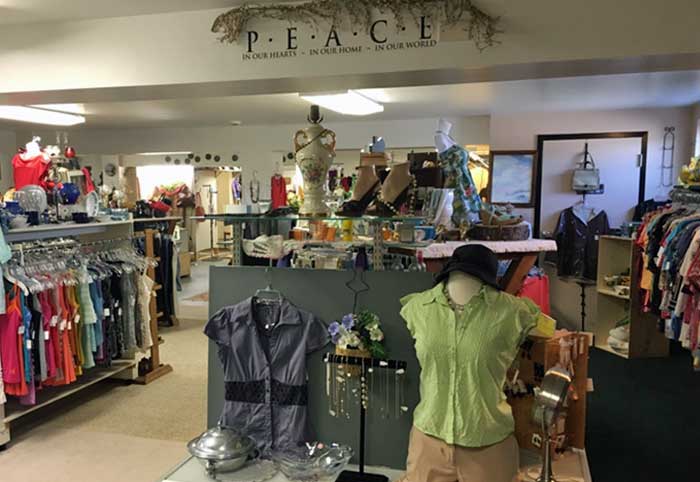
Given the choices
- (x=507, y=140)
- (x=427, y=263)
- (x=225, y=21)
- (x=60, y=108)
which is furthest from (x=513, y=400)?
(x=60, y=108)

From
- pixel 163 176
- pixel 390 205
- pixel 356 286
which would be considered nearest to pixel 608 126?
pixel 390 205

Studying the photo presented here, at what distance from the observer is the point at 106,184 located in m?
7.78

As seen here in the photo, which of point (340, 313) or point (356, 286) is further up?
point (356, 286)

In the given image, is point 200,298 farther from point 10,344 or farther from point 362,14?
point 362,14

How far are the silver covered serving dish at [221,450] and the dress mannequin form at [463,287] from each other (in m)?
1.10

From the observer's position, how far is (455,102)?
208 inches

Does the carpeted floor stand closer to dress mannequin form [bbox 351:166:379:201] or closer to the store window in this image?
the store window

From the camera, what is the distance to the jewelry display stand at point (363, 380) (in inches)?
87.9

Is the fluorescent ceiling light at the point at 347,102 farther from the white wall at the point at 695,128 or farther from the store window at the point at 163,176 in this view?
the store window at the point at 163,176

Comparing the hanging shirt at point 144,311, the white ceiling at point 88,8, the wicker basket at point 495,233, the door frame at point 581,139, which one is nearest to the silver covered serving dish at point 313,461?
the wicker basket at point 495,233

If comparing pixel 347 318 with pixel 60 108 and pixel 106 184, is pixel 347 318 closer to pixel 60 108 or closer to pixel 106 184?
pixel 60 108

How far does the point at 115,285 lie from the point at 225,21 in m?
2.61

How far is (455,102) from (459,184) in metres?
2.18

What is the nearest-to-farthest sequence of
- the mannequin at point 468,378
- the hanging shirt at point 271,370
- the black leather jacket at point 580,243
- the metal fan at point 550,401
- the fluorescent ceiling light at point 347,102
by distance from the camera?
the metal fan at point 550,401 < the mannequin at point 468,378 < the hanging shirt at point 271,370 < the fluorescent ceiling light at point 347,102 < the black leather jacket at point 580,243
